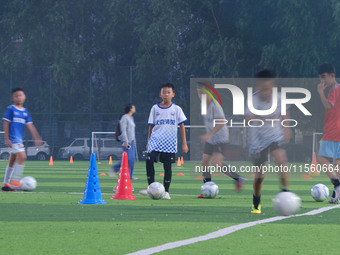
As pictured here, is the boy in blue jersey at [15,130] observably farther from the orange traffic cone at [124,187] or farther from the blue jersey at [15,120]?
the orange traffic cone at [124,187]

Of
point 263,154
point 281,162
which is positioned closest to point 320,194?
point 263,154

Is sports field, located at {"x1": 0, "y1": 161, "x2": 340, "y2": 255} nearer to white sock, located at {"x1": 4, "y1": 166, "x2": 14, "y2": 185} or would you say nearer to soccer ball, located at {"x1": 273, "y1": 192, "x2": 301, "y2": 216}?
soccer ball, located at {"x1": 273, "y1": 192, "x2": 301, "y2": 216}

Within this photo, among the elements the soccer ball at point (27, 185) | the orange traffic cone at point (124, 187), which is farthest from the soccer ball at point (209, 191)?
the soccer ball at point (27, 185)

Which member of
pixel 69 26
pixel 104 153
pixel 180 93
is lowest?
pixel 104 153

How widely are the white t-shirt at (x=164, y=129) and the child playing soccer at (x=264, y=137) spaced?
290 centimetres

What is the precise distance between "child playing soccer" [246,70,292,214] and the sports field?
450 mm

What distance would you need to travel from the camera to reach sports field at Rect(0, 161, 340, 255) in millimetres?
7578

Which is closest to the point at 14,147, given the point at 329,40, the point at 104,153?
the point at 329,40

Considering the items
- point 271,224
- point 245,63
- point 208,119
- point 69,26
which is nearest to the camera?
point 271,224

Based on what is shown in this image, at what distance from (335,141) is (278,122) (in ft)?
8.74

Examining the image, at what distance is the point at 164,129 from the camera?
45.6ft

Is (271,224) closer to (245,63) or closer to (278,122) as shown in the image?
(278,122)

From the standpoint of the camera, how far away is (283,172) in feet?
35.6

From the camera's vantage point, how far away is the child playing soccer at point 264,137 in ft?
35.7
